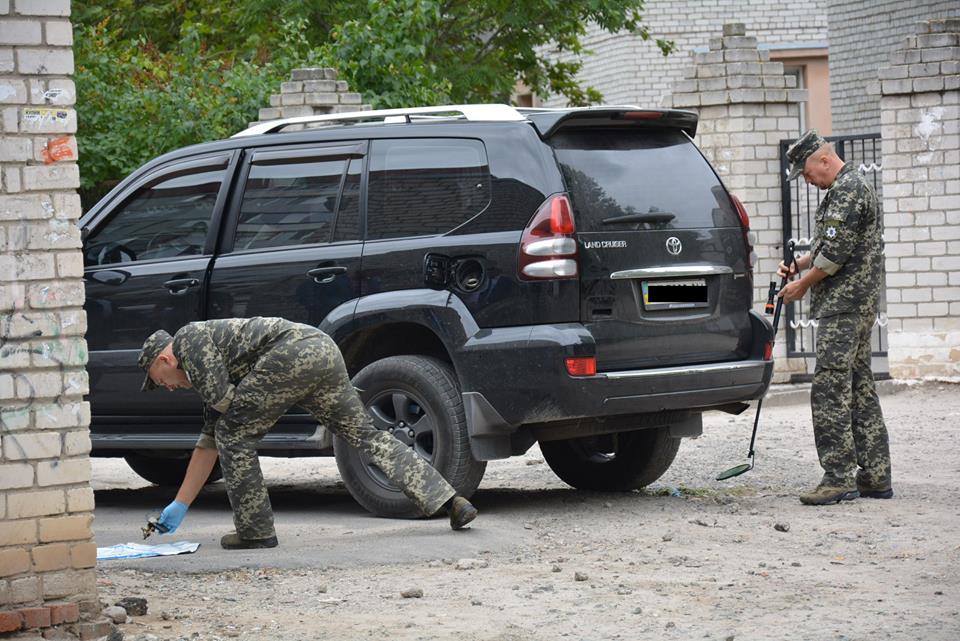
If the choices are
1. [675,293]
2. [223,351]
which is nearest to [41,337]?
[223,351]

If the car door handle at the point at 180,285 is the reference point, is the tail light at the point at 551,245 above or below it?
above

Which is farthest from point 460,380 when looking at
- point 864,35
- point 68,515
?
point 864,35

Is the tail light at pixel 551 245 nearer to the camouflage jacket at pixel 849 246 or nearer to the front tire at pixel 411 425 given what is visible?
the front tire at pixel 411 425

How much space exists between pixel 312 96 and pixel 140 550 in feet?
27.2

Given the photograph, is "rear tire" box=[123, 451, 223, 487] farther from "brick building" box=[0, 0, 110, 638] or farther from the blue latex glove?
"brick building" box=[0, 0, 110, 638]

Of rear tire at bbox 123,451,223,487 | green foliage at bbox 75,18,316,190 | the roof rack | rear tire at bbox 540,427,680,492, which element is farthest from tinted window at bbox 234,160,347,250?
green foliage at bbox 75,18,316,190

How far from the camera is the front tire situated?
25.3 feet

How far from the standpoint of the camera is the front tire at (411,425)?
773 cm

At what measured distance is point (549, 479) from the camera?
972cm

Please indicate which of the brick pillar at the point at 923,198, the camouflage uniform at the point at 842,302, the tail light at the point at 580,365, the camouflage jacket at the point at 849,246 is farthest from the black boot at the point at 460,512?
the brick pillar at the point at 923,198

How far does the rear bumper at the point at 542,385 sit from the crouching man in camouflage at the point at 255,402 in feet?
1.43

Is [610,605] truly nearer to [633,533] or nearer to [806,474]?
[633,533]

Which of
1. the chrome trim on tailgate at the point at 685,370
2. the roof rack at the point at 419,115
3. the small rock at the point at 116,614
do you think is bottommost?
the small rock at the point at 116,614

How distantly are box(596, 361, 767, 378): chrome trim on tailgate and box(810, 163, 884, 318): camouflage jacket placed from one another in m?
0.56
